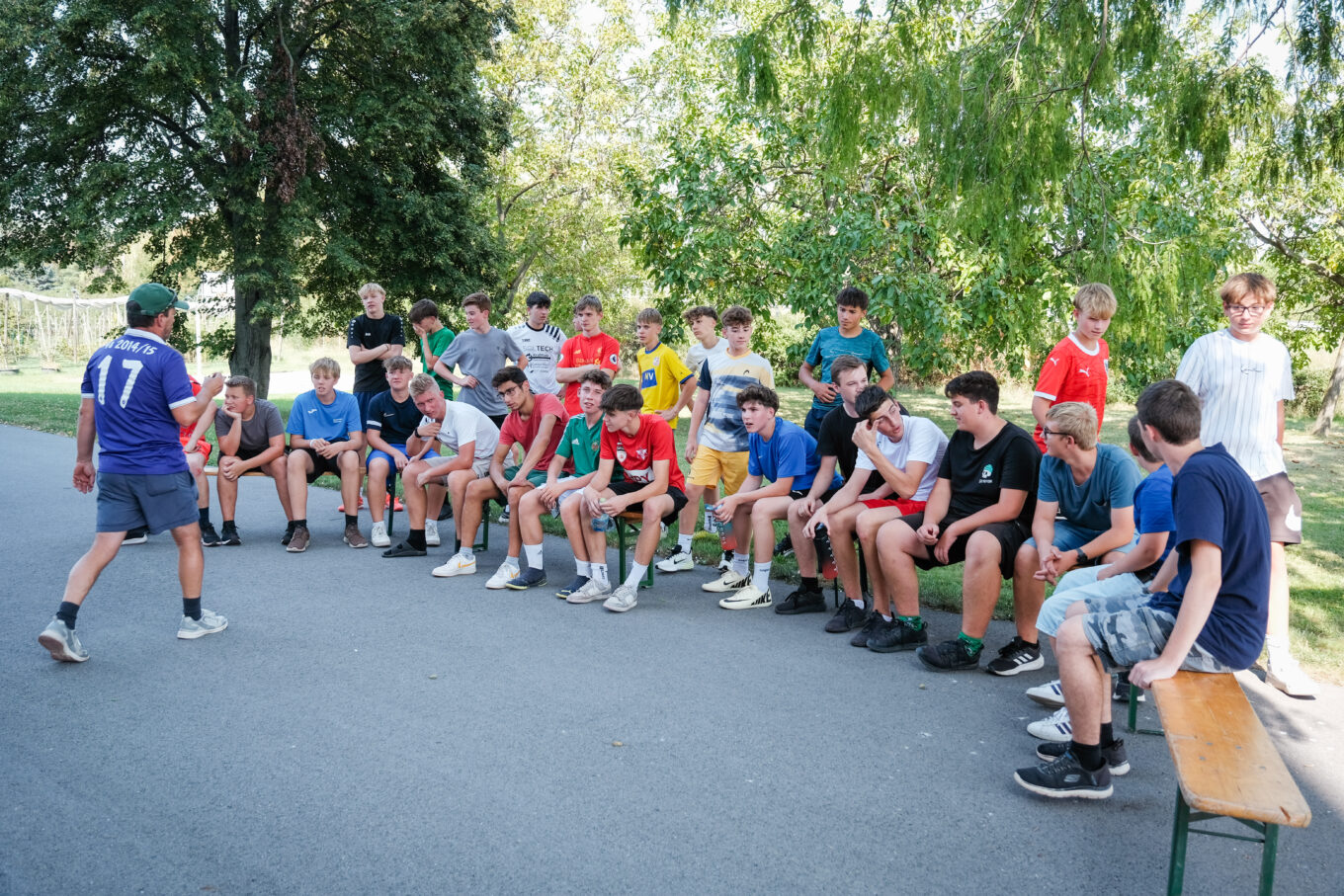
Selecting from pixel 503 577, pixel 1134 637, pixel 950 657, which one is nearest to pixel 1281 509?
pixel 950 657

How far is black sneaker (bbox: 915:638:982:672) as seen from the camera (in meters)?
4.91

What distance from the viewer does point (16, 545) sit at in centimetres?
741

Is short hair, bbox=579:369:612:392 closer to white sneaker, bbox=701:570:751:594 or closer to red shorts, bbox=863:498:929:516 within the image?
white sneaker, bbox=701:570:751:594

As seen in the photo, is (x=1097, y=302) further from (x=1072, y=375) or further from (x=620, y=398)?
(x=620, y=398)

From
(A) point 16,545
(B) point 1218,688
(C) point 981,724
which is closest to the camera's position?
(B) point 1218,688

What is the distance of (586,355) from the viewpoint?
8477mm

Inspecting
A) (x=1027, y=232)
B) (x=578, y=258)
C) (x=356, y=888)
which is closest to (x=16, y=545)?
(x=356, y=888)

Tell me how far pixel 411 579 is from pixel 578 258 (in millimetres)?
19308

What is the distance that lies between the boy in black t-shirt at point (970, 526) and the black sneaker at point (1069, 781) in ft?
4.27

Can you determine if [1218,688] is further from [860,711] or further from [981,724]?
[860,711]

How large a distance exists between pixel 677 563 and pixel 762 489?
105cm

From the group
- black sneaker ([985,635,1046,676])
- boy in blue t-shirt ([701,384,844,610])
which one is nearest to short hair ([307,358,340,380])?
boy in blue t-shirt ([701,384,844,610])

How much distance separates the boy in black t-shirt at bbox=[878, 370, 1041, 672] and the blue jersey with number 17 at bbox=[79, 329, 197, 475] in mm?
3869

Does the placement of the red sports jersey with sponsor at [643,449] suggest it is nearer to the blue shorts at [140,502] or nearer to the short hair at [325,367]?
the blue shorts at [140,502]
